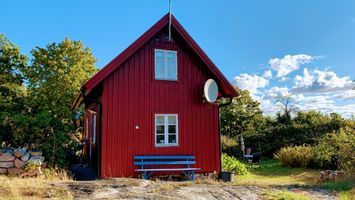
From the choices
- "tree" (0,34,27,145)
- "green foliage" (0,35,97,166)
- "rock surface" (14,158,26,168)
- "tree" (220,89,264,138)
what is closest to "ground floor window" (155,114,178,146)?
"rock surface" (14,158,26,168)

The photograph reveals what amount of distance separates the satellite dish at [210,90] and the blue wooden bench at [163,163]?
2340mm

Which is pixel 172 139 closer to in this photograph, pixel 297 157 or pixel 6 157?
pixel 6 157

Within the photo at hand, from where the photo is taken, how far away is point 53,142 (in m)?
12.6

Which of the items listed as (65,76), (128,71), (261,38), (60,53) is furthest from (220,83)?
(60,53)

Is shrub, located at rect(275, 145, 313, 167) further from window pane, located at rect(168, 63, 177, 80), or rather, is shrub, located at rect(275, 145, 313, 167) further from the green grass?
window pane, located at rect(168, 63, 177, 80)

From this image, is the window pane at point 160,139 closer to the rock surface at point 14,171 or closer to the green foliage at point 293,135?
the rock surface at point 14,171

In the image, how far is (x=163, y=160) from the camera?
41.0 ft

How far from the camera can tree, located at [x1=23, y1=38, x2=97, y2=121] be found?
78.1 feet

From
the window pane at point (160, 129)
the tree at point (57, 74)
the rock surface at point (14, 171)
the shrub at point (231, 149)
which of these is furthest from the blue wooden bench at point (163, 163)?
the tree at point (57, 74)

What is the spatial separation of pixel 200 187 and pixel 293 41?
1180cm

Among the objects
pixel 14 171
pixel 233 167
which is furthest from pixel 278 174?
pixel 14 171

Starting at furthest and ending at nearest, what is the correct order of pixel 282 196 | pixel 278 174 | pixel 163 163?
pixel 278 174 < pixel 163 163 < pixel 282 196

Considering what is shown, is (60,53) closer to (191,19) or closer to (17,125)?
(17,125)

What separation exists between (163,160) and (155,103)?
2133 mm
